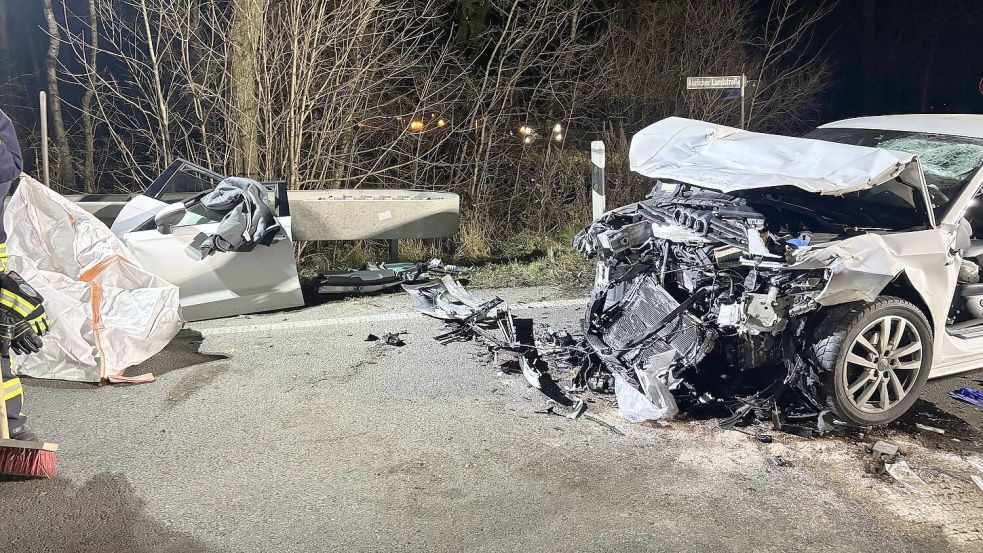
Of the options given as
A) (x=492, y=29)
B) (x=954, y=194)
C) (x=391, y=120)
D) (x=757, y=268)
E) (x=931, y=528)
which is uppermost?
(x=492, y=29)

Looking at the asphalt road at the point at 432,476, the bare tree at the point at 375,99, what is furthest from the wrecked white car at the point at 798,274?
the bare tree at the point at 375,99

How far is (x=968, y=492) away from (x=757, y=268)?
1506 mm

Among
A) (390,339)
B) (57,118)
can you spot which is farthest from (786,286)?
(57,118)

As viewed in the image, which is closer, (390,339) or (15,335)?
(15,335)

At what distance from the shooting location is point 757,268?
4.57m

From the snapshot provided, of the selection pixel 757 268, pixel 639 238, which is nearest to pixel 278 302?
pixel 639 238

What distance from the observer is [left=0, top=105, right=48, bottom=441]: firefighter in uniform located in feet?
13.6

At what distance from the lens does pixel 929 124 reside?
5.80m

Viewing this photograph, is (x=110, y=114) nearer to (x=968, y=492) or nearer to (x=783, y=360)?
(x=783, y=360)

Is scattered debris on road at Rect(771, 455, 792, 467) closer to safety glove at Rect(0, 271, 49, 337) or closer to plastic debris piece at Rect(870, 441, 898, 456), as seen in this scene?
plastic debris piece at Rect(870, 441, 898, 456)

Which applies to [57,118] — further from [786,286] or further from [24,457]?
[786,286]

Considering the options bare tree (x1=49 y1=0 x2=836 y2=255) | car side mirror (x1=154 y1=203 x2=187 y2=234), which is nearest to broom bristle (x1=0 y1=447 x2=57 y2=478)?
car side mirror (x1=154 y1=203 x2=187 y2=234)

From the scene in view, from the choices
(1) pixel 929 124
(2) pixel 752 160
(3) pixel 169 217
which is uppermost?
(1) pixel 929 124

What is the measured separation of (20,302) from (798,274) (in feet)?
13.7
